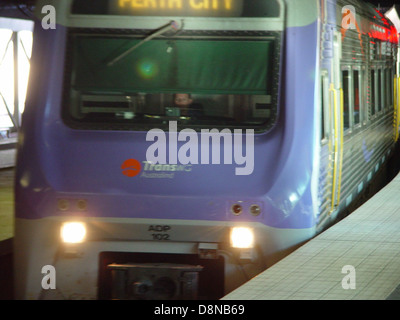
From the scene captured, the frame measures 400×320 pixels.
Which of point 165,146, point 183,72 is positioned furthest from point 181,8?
point 165,146

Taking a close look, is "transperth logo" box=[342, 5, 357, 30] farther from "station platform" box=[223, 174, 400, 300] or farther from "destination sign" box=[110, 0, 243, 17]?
"destination sign" box=[110, 0, 243, 17]

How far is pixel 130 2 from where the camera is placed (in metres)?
6.41

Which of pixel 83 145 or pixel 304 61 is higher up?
pixel 304 61

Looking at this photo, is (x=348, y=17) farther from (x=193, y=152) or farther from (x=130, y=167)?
(x=130, y=167)

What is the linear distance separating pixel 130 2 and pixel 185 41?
51cm

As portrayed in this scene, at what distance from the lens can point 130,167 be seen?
251 inches

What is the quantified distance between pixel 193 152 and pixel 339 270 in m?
1.38

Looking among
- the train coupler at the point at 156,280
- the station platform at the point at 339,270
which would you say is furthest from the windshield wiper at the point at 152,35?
the station platform at the point at 339,270

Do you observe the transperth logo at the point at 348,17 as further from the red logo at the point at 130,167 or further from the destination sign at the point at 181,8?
the red logo at the point at 130,167

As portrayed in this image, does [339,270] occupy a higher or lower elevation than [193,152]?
lower

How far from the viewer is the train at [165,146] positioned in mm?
6305

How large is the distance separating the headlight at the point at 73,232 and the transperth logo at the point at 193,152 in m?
0.53

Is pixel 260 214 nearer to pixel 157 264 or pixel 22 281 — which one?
pixel 157 264
